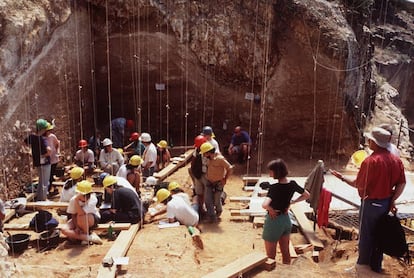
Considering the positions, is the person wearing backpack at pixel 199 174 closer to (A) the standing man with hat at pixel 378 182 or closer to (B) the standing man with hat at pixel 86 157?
(A) the standing man with hat at pixel 378 182

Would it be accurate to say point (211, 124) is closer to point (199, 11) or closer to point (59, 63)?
point (199, 11)

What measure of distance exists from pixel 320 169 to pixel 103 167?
5.09 meters

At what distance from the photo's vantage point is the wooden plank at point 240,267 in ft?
15.4

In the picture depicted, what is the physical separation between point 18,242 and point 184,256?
256 centimetres

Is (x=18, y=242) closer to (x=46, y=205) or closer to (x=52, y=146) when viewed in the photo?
(x=46, y=205)

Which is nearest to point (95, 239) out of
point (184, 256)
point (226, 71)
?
point (184, 256)

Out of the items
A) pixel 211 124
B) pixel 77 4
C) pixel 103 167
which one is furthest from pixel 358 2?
pixel 103 167

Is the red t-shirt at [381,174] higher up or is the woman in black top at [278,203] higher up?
the red t-shirt at [381,174]

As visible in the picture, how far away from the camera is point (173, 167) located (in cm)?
1047

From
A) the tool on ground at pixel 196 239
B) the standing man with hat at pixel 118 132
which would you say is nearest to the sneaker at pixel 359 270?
the tool on ground at pixel 196 239

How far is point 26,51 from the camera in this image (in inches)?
344

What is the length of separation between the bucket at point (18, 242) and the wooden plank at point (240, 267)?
10.2 ft

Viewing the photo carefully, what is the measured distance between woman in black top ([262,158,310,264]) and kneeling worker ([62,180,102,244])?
273cm

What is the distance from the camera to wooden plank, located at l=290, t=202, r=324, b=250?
634cm
